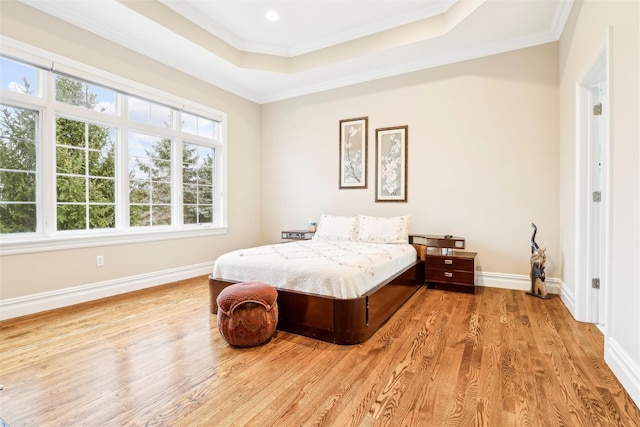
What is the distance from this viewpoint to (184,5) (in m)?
3.54

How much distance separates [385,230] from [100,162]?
11.6ft

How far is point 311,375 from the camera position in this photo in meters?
1.92

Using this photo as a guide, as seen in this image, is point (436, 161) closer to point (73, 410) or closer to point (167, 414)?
point (167, 414)

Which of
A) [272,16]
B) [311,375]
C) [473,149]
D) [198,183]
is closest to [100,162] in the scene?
[198,183]

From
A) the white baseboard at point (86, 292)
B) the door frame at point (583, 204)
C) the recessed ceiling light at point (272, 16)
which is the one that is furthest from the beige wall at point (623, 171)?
the white baseboard at point (86, 292)

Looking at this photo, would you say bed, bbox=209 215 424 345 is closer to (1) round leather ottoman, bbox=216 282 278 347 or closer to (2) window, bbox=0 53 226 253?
(1) round leather ottoman, bbox=216 282 278 347

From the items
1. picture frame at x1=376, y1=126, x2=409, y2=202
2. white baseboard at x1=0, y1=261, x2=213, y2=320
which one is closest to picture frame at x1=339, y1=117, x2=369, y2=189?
picture frame at x1=376, y1=126, x2=409, y2=202

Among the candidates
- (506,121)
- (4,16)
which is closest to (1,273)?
(4,16)

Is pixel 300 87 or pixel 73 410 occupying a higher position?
pixel 300 87

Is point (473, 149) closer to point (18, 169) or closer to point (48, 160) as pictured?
point (48, 160)

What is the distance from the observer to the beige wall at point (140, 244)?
2949mm

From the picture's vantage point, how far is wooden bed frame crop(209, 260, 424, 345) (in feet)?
7.66

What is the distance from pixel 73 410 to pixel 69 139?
2923 millimetres

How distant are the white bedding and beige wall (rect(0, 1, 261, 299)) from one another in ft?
5.09
